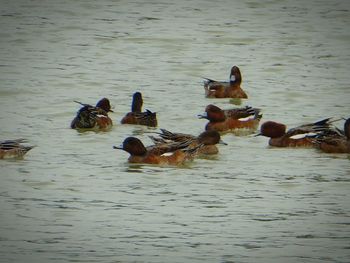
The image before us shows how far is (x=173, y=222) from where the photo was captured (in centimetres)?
1217

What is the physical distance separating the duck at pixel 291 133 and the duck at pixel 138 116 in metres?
1.59

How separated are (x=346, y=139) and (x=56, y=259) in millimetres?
5726

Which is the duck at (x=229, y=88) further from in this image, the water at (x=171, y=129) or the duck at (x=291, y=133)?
the duck at (x=291, y=133)

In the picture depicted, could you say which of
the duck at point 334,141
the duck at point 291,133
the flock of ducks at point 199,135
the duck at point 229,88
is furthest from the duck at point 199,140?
the duck at point 229,88

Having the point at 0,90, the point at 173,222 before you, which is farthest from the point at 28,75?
the point at 173,222

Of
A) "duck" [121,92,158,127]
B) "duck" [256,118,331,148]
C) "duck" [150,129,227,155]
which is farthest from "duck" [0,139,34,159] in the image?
"duck" [256,118,331,148]

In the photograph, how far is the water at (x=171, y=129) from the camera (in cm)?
1155

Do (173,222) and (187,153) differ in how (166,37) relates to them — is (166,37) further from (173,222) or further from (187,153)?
(173,222)

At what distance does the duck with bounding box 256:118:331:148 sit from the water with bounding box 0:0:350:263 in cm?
14

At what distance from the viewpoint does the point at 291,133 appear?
51.8ft

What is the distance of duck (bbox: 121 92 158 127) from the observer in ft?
55.0

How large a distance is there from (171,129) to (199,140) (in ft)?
5.34

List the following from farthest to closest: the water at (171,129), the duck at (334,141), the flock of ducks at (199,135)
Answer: the duck at (334,141) → the flock of ducks at (199,135) → the water at (171,129)

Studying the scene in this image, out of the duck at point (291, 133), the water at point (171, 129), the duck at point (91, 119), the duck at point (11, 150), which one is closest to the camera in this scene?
the water at point (171, 129)
